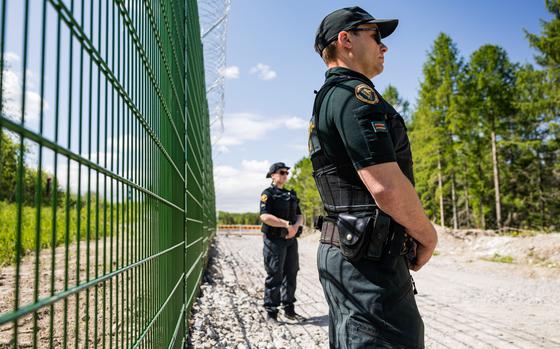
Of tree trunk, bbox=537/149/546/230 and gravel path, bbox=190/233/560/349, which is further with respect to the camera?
tree trunk, bbox=537/149/546/230

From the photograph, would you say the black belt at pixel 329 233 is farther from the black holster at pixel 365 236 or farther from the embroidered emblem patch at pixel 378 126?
the embroidered emblem patch at pixel 378 126

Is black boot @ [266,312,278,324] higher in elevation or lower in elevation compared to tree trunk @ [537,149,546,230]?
lower

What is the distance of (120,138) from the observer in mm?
1535

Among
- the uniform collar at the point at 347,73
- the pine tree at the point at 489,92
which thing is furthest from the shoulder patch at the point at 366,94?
the pine tree at the point at 489,92

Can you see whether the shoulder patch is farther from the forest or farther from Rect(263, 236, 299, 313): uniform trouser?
the forest

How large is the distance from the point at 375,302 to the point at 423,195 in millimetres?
38158

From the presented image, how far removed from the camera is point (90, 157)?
1.16 m

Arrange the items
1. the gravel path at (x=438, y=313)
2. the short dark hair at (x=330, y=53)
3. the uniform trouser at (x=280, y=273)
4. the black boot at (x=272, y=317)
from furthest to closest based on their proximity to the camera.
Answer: the uniform trouser at (x=280, y=273), the black boot at (x=272, y=317), the gravel path at (x=438, y=313), the short dark hair at (x=330, y=53)

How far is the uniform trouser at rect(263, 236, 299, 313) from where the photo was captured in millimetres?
5652

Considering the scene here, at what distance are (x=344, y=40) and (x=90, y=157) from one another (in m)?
1.48

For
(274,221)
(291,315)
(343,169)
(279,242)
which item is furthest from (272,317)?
(343,169)

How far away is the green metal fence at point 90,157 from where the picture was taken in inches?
30.1

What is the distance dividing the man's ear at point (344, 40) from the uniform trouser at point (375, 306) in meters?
1.02

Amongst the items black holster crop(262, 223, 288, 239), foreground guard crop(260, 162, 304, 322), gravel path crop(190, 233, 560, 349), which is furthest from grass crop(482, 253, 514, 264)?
black holster crop(262, 223, 288, 239)
